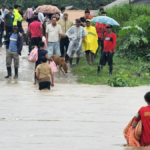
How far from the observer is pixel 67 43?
1748cm

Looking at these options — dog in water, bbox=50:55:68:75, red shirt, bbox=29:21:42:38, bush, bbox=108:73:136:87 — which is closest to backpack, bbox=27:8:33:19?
red shirt, bbox=29:21:42:38

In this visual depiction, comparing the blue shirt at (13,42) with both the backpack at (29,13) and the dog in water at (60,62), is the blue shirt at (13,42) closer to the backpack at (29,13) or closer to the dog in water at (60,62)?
the dog in water at (60,62)

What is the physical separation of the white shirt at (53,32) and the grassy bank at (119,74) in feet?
4.32

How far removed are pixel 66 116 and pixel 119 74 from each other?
7.09 meters

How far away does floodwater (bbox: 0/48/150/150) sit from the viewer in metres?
6.79

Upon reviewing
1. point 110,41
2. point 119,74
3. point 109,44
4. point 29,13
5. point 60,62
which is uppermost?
point 29,13

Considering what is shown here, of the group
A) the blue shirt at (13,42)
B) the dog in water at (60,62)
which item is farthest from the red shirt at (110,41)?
the blue shirt at (13,42)

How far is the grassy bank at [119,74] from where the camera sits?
14.2 m

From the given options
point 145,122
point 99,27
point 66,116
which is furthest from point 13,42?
point 145,122

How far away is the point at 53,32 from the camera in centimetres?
1606

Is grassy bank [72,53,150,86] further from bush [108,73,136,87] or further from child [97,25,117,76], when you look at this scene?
child [97,25,117,76]

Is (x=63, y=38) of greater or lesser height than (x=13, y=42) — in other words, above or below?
below

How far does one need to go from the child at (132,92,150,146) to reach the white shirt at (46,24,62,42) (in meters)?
9.77

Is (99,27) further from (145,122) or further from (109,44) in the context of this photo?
(145,122)
